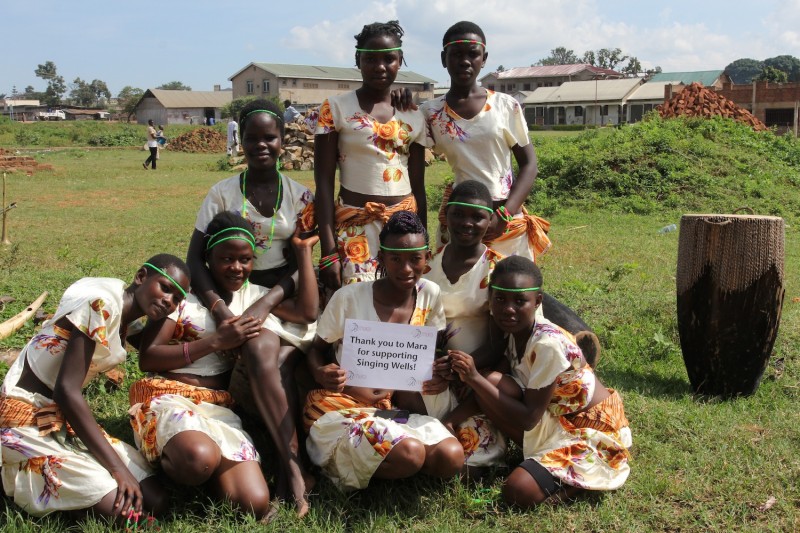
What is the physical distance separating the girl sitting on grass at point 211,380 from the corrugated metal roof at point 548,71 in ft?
221

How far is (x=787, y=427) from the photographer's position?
390cm

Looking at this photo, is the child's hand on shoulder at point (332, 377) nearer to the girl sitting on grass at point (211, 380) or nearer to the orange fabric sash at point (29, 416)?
the girl sitting on grass at point (211, 380)

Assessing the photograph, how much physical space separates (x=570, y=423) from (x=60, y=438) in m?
2.20

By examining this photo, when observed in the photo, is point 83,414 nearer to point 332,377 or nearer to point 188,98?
point 332,377

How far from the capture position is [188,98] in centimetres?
6238

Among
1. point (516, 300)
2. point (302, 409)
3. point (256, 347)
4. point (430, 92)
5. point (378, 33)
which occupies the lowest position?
point (302, 409)

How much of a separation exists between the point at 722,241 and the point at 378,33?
238cm

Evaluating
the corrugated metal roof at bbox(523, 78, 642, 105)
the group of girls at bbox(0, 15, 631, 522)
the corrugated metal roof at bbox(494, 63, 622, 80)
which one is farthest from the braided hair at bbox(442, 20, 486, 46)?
the corrugated metal roof at bbox(494, 63, 622, 80)

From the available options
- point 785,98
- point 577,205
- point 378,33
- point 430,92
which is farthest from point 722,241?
point 430,92

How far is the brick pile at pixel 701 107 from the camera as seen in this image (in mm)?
15984

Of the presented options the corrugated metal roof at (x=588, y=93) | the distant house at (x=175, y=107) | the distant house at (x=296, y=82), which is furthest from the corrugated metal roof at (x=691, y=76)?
the distant house at (x=175, y=107)

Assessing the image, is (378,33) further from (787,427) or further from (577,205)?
(577,205)

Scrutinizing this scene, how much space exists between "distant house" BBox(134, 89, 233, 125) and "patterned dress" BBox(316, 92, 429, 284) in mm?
57415

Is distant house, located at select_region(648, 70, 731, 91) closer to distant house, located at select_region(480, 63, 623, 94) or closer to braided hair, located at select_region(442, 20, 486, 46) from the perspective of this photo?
distant house, located at select_region(480, 63, 623, 94)
